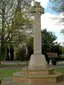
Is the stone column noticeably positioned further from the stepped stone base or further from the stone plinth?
the stepped stone base

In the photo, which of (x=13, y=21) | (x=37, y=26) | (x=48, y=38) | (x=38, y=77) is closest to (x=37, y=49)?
(x=37, y=26)

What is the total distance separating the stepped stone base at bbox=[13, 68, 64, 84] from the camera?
13445 mm

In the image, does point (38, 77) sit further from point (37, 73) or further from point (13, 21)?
point (13, 21)

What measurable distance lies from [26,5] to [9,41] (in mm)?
6971

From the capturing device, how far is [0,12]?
138 feet

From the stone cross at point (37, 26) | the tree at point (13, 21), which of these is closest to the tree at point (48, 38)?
the tree at point (13, 21)

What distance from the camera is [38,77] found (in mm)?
13531

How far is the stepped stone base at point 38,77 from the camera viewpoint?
13445 mm

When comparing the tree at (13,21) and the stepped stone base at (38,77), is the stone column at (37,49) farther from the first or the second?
the tree at (13,21)

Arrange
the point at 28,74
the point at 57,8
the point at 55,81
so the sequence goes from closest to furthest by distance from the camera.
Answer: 1. the point at 55,81
2. the point at 28,74
3. the point at 57,8

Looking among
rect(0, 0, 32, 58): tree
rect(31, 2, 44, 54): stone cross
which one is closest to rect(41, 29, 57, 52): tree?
rect(0, 0, 32, 58): tree

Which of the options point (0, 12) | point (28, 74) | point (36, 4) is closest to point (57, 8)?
point (36, 4)

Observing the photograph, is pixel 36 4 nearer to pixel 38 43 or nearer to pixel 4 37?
pixel 38 43

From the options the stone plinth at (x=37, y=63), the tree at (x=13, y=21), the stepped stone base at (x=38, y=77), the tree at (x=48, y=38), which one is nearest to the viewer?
the stepped stone base at (x=38, y=77)
